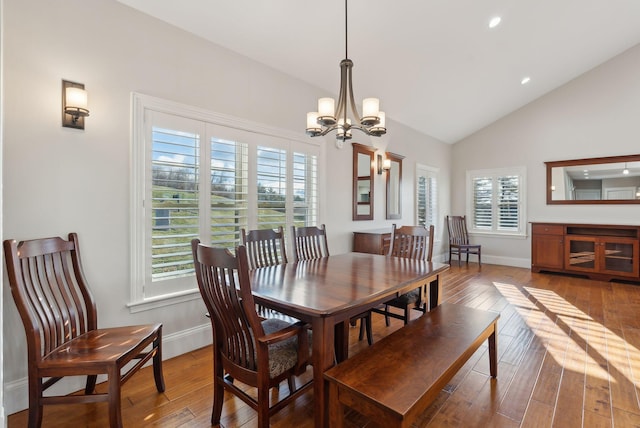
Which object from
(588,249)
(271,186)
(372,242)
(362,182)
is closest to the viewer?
(271,186)

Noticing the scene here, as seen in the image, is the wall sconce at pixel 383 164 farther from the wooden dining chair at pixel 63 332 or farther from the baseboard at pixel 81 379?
the wooden dining chair at pixel 63 332

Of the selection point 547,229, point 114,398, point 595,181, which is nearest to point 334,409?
point 114,398

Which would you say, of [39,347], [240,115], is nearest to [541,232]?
[240,115]

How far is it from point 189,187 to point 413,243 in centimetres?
222

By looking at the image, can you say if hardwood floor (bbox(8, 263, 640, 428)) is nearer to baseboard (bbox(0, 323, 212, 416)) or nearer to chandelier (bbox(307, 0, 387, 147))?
baseboard (bbox(0, 323, 212, 416))

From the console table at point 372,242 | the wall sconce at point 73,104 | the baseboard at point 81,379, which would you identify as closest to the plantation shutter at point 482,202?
the console table at point 372,242

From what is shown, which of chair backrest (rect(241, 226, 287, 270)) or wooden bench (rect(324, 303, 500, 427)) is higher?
chair backrest (rect(241, 226, 287, 270))

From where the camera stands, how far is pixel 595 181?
5438mm

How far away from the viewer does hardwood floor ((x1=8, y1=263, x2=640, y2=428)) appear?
70.3 inches

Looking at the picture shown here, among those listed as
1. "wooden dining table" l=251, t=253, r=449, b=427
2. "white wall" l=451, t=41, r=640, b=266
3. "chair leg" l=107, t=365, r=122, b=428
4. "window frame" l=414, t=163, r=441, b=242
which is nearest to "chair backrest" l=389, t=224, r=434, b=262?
"wooden dining table" l=251, t=253, r=449, b=427

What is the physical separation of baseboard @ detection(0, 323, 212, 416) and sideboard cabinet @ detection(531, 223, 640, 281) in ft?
19.5

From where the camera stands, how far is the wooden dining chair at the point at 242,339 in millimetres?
1392

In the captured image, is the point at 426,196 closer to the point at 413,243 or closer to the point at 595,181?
the point at 595,181

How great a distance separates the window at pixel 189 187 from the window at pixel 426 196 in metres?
3.53
